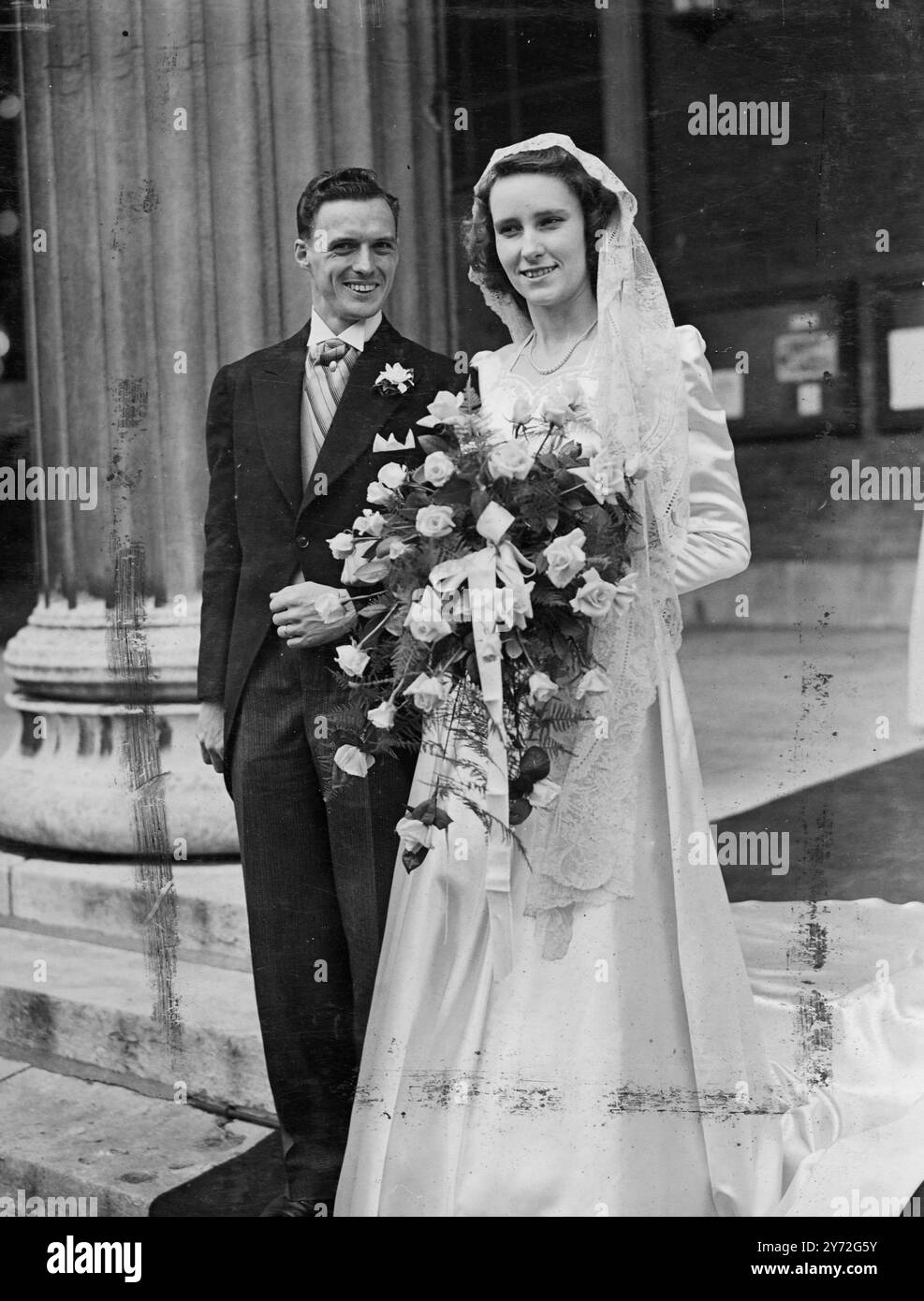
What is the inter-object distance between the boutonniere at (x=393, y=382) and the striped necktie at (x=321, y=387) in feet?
0.32

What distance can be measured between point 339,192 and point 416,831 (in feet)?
5.50

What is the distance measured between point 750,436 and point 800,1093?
1.75m

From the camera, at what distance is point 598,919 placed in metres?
3.02

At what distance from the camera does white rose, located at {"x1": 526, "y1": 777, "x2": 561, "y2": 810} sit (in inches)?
115

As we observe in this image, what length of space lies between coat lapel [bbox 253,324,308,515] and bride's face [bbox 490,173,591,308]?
25.2 inches

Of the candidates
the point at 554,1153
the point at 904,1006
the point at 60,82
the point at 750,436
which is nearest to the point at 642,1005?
the point at 554,1153

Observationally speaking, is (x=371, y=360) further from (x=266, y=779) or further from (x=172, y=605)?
(x=266, y=779)

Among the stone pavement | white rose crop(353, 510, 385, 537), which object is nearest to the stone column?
the stone pavement

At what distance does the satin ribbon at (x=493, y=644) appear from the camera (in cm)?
277

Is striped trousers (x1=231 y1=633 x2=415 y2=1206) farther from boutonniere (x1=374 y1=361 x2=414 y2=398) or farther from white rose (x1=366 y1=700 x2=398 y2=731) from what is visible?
boutonniere (x1=374 y1=361 x2=414 y2=398)

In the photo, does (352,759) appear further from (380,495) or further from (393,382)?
(393,382)

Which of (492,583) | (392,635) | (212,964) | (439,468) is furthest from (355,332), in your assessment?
(212,964)

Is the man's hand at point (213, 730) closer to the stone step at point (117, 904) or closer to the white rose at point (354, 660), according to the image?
the stone step at point (117, 904)

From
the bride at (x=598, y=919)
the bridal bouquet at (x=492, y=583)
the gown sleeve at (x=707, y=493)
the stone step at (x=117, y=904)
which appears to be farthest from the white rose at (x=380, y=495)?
the stone step at (x=117, y=904)
